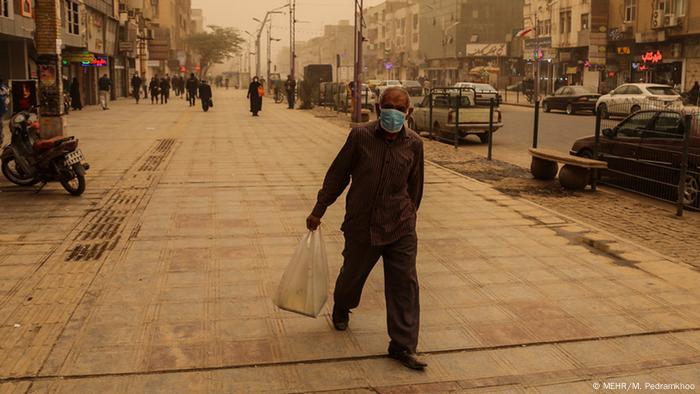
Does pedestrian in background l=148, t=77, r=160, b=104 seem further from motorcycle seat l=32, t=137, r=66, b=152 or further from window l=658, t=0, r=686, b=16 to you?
motorcycle seat l=32, t=137, r=66, b=152

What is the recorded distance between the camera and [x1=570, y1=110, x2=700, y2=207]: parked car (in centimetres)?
1122

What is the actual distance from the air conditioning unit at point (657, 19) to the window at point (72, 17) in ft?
102

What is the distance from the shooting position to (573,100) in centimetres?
3616

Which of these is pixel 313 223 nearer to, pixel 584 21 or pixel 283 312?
pixel 283 312

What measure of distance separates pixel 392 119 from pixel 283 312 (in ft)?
6.31

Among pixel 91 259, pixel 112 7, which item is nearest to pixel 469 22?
pixel 112 7

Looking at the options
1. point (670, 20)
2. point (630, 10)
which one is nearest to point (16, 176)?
point (670, 20)

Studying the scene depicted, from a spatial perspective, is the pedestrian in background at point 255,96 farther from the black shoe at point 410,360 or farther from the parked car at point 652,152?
the black shoe at point 410,360

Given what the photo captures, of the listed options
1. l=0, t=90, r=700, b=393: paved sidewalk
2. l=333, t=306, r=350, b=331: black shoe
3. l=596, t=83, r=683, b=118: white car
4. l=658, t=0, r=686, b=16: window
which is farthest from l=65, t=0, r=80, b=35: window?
l=333, t=306, r=350, b=331: black shoe

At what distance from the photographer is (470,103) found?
70.5ft

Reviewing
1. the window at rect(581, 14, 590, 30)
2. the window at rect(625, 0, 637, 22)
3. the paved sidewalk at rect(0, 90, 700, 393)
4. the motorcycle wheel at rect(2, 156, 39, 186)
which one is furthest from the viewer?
the window at rect(581, 14, 590, 30)

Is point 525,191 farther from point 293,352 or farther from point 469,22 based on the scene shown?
point 469,22

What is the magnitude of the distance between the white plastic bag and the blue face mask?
889 mm

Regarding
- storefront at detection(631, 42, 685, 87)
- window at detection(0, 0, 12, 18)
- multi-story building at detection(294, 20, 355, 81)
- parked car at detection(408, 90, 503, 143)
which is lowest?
parked car at detection(408, 90, 503, 143)
